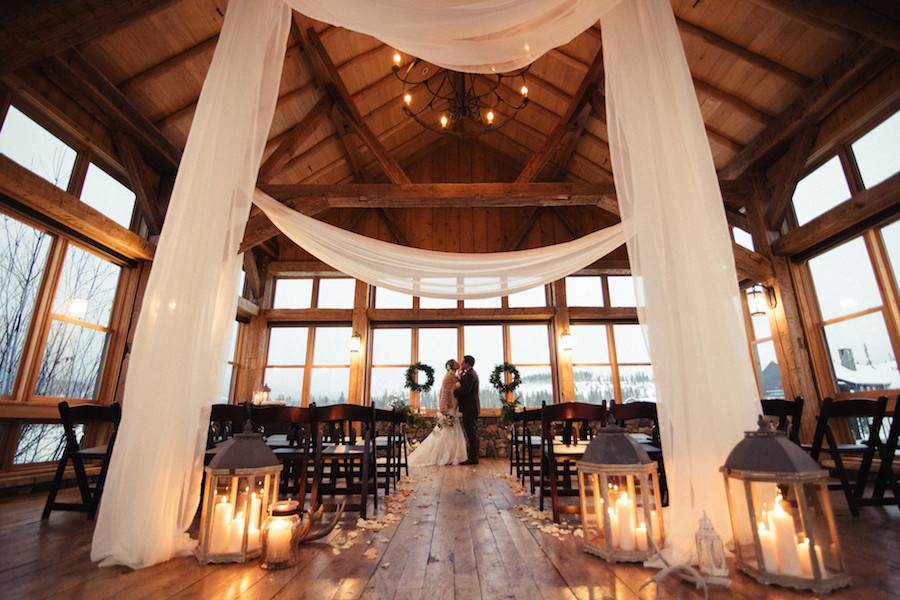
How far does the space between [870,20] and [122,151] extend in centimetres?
661

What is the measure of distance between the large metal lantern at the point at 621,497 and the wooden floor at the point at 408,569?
0.32ft

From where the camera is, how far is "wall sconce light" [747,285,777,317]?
507 cm

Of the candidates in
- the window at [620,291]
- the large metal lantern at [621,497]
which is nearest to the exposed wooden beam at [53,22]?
the large metal lantern at [621,497]

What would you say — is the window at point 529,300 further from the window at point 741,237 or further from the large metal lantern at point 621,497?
the large metal lantern at point 621,497

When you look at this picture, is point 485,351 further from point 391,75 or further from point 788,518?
point 788,518

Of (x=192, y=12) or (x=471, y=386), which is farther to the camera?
(x=471, y=386)

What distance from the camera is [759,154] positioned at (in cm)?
507

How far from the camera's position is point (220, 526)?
1891mm

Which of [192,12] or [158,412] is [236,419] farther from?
[192,12]

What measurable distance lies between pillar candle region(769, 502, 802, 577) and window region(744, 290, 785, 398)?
4963mm

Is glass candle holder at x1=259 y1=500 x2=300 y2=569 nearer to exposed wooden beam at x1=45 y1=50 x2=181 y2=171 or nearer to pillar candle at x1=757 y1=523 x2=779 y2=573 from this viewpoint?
pillar candle at x1=757 y1=523 x2=779 y2=573

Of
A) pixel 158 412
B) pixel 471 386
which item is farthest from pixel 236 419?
pixel 471 386

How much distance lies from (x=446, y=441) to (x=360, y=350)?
257 centimetres

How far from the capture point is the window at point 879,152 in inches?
155
